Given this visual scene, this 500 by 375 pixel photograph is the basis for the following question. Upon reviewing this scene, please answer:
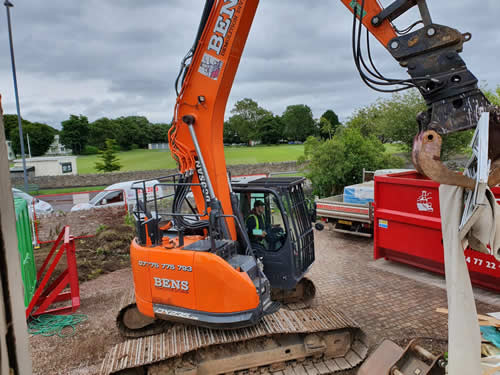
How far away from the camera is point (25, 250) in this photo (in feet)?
21.3

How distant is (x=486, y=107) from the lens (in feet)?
9.13

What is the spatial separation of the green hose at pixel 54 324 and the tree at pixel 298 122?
64.5 meters

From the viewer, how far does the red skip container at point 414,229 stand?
660 cm

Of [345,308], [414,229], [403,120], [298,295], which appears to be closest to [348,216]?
[414,229]

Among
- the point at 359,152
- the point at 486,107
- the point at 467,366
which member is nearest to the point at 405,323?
the point at 467,366

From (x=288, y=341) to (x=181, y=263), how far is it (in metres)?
1.72

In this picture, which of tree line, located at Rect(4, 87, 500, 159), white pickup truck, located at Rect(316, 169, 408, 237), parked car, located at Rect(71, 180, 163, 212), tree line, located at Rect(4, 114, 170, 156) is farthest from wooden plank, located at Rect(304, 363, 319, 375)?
tree line, located at Rect(4, 114, 170, 156)

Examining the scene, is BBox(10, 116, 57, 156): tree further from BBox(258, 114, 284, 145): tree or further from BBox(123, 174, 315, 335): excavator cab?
BBox(123, 174, 315, 335): excavator cab

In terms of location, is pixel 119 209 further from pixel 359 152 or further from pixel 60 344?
pixel 359 152

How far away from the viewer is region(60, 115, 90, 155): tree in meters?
61.3

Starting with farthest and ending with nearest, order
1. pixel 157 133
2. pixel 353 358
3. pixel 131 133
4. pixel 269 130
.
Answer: pixel 157 133 < pixel 131 133 < pixel 269 130 < pixel 353 358

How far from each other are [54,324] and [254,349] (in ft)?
12.6

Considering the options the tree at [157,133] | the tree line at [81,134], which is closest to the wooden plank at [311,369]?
the tree line at [81,134]

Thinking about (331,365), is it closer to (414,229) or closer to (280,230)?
(280,230)
